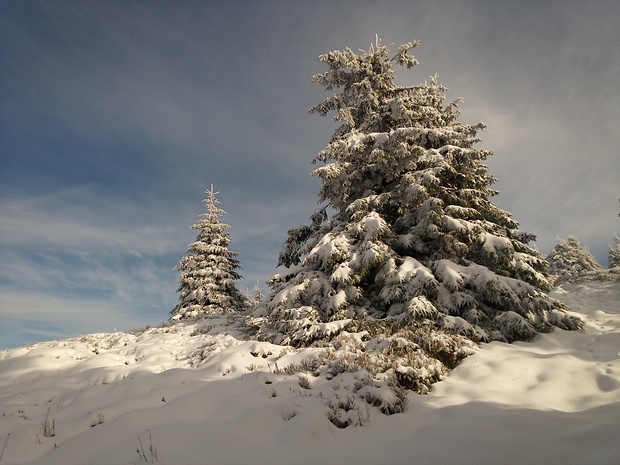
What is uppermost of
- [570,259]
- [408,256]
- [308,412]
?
[570,259]

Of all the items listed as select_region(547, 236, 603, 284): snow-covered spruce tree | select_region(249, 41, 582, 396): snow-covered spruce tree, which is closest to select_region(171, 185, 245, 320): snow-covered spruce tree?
select_region(249, 41, 582, 396): snow-covered spruce tree

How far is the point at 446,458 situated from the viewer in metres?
3.30

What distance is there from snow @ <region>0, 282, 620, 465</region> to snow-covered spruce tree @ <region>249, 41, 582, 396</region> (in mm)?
803

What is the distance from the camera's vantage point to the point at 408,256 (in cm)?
973

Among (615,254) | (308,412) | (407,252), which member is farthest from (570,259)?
(308,412)

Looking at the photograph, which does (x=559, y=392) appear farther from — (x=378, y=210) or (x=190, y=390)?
(x=378, y=210)

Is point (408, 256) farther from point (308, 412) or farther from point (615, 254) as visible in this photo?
point (615, 254)

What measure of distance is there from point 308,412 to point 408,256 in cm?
630

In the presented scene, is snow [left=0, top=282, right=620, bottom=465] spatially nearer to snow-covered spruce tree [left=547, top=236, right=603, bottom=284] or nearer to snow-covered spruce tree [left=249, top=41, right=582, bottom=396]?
snow-covered spruce tree [left=249, top=41, right=582, bottom=396]

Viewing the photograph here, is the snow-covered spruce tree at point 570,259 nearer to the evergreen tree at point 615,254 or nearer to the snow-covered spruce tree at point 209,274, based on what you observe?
the evergreen tree at point 615,254

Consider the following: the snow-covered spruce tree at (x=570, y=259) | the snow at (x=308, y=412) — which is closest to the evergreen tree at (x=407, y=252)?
the snow at (x=308, y=412)

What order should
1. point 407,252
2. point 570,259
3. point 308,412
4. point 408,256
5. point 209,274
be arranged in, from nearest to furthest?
point 308,412 < point 408,256 < point 407,252 < point 209,274 < point 570,259

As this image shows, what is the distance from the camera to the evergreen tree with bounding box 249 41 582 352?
8258mm

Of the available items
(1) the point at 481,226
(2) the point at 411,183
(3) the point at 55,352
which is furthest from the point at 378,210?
(3) the point at 55,352
